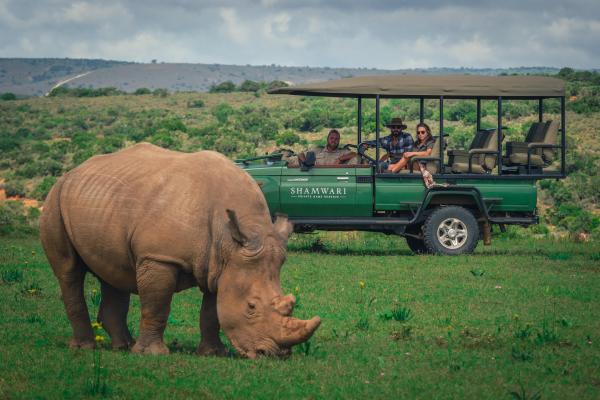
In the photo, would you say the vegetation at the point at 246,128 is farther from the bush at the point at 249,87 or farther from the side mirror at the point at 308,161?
the side mirror at the point at 308,161

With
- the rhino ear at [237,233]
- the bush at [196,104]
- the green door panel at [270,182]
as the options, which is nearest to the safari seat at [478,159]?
the green door panel at [270,182]

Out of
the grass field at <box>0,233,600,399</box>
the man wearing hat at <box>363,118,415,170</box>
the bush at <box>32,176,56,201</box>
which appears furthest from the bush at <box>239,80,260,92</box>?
the grass field at <box>0,233,600,399</box>

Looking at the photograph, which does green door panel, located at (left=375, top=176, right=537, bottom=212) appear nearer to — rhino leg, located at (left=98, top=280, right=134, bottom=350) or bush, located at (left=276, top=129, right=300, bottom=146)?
rhino leg, located at (left=98, top=280, right=134, bottom=350)

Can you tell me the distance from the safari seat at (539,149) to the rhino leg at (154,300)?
9785 mm

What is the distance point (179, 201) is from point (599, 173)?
1198 inches

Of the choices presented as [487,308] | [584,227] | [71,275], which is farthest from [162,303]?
[584,227]

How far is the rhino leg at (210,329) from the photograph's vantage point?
888cm

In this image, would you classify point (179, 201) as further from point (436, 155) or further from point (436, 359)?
point (436, 155)

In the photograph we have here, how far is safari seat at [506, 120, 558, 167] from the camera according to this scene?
1708 cm

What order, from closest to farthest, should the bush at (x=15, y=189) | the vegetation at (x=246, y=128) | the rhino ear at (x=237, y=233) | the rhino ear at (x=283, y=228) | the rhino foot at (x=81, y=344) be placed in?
the rhino ear at (x=237, y=233), the rhino ear at (x=283, y=228), the rhino foot at (x=81, y=344), the vegetation at (x=246, y=128), the bush at (x=15, y=189)

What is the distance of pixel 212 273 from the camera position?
8438 mm

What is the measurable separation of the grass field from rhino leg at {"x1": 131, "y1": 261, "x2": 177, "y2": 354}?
0.17 meters

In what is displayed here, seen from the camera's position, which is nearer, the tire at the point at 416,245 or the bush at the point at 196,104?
the tire at the point at 416,245

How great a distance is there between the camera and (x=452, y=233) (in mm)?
16969
